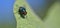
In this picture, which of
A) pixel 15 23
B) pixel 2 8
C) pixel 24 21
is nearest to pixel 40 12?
pixel 24 21

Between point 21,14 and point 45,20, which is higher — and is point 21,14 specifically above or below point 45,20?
above

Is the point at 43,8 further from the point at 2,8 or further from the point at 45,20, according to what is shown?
the point at 2,8

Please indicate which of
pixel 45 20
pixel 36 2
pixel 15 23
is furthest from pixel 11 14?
pixel 45 20

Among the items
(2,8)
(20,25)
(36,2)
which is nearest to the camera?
(2,8)

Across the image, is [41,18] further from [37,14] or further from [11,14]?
[11,14]

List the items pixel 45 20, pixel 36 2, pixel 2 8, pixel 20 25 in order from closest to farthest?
pixel 2 8, pixel 20 25, pixel 36 2, pixel 45 20

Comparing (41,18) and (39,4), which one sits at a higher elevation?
(39,4)

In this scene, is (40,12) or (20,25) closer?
(20,25)

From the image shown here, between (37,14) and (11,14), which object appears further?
(37,14)
